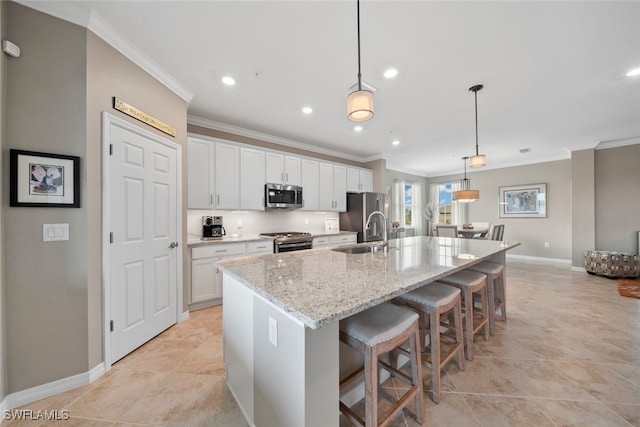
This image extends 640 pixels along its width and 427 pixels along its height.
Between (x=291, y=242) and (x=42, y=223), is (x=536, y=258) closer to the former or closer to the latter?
(x=291, y=242)

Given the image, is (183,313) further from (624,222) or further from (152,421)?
(624,222)

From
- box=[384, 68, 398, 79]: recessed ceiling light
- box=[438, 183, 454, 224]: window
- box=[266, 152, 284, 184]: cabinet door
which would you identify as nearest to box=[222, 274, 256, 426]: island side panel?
box=[384, 68, 398, 79]: recessed ceiling light

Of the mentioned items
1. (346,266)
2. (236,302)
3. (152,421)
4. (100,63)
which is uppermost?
(100,63)

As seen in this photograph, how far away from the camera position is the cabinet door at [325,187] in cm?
469

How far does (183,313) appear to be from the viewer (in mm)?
2707

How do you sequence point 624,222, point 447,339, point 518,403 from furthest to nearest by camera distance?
point 624,222, point 447,339, point 518,403

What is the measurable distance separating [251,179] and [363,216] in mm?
2383

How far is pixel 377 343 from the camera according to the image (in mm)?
1121

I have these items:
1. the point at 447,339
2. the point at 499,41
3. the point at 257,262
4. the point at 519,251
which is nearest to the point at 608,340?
the point at 447,339

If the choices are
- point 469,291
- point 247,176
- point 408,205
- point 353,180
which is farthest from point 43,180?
point 408,205

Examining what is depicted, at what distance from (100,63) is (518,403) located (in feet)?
12.5

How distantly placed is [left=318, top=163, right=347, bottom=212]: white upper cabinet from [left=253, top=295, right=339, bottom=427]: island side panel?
12.1 feet

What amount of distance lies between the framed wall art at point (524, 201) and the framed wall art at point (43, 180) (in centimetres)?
833

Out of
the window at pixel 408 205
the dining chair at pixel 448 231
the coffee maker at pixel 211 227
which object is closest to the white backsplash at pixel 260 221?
the coffee maker at pixel 211 227
